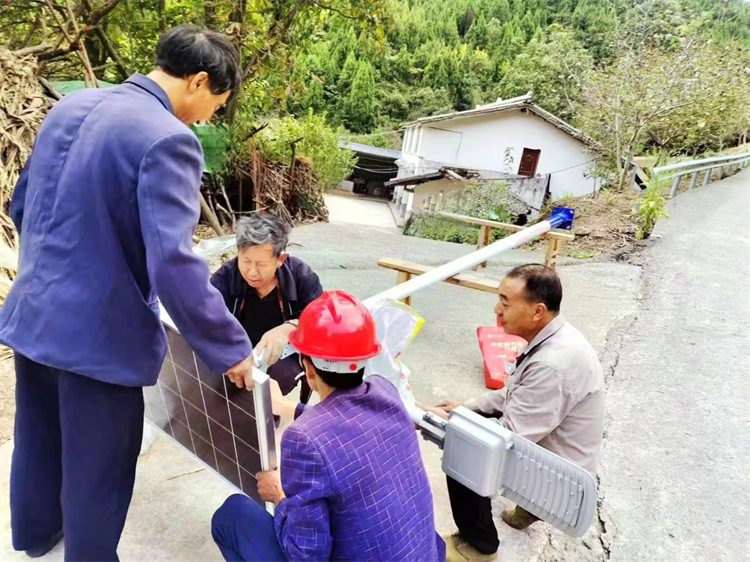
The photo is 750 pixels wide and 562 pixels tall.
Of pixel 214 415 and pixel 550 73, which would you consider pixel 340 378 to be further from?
pixel 550 73

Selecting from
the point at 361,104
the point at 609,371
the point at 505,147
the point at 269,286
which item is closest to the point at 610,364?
the point at 609,371

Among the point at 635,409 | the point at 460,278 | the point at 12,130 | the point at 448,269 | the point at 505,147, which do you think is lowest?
the point at 635,409

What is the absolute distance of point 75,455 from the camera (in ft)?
5.32

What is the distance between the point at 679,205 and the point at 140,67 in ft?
32.9

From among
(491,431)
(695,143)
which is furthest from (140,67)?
(695,143)

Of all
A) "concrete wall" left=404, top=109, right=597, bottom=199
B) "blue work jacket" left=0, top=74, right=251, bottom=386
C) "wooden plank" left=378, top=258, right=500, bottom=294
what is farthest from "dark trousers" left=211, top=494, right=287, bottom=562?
"concrete wall" left=404, top=109, right=597, bottom=199

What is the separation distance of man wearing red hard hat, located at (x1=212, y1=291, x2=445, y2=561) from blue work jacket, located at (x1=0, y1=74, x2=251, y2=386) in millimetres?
291

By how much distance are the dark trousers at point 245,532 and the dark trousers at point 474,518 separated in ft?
2.59

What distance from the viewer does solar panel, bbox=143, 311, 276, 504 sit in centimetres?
169

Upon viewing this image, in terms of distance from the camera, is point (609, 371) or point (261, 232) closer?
point (261, 232)

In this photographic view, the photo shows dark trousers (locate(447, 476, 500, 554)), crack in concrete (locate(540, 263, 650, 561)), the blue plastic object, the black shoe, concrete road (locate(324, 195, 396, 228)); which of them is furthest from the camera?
concrete road (locate(324, 195, 396, 228))

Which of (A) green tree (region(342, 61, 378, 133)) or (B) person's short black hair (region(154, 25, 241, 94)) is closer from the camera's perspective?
(B) person's short black hair (region(154, 25, 241, 94))

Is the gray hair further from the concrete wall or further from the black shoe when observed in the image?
the concrete wall

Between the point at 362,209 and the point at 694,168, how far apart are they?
2105cm
